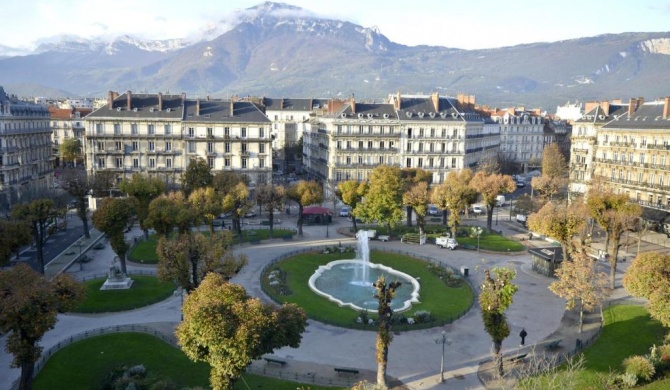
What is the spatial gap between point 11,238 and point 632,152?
250 feet

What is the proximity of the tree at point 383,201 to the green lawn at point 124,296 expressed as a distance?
2517 centimetres

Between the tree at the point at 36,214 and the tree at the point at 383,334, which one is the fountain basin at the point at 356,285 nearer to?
the tree at the point at 383,334

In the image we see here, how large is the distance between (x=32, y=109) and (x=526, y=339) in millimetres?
89661

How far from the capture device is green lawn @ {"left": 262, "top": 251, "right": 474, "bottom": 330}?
4100 centimetres

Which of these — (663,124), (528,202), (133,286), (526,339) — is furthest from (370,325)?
(663,124)

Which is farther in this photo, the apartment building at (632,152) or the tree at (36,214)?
the apartment building at (632,152)

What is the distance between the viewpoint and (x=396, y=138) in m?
91.9

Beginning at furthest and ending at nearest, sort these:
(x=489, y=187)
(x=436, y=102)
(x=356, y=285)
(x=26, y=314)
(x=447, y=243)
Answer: (x=436, y=102) → (x=489, y=187) → (x=447, y=243) → (x=356, y=285) → (x=26, y=314)

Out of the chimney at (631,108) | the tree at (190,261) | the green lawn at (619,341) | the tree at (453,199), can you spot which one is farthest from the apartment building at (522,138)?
the tree at (190,261)

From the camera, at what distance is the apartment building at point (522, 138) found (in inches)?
5458

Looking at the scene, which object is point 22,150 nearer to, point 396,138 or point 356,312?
point 396,138

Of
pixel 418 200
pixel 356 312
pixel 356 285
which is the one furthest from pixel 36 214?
pixel 418 200

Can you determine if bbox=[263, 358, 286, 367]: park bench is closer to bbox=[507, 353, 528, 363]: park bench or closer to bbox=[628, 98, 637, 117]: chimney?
bbox=[507, 353, 528, 363]: park bench

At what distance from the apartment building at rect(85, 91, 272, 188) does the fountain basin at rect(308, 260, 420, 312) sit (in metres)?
36.2
